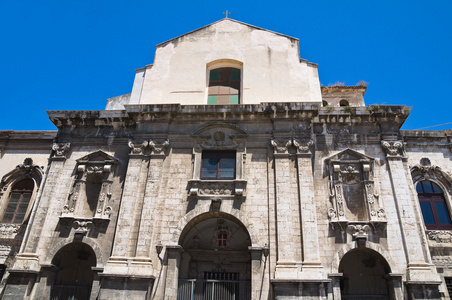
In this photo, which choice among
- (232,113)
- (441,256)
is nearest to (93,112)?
(232,113)

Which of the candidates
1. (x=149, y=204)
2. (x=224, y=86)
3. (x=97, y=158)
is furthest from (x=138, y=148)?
(x=224, y=86)

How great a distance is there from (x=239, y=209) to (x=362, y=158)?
18.6 ft

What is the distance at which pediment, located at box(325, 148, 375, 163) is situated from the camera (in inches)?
545

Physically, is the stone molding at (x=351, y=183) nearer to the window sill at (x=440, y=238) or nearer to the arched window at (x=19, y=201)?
the window sill at (x=440, y=238)

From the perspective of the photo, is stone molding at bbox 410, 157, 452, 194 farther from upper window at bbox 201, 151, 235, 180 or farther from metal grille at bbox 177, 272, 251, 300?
metal grille at bbox 177, 272, 251, 300

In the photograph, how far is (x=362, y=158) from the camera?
45.4ft

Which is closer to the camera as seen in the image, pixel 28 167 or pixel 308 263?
pixel 308 263

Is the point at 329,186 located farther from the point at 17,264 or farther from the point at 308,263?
the point at 17,264

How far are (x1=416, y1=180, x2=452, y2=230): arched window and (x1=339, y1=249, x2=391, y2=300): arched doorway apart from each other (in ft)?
9.17

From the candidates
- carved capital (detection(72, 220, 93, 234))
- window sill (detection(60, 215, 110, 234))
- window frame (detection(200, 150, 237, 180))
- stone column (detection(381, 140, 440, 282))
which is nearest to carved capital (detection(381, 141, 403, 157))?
stone column (detection(381, 140, 440, 282))

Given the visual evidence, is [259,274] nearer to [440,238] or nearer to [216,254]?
[216,254]

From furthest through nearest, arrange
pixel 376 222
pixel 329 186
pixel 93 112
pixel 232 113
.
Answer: pixel 93 112
pixel 232 113
pixel 329 186
pixel 376 222

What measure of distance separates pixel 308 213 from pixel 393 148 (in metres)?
4.84

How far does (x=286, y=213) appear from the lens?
1267 cm
